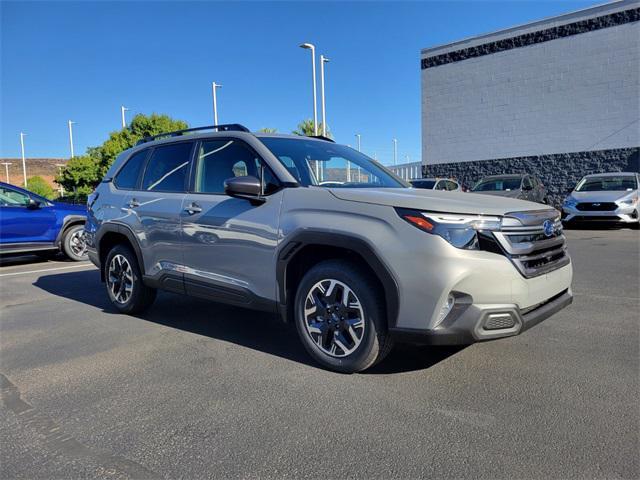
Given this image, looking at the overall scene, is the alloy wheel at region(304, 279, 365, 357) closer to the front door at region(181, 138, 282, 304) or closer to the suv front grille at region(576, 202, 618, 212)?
the front door at region(181, 138, 282, 304)

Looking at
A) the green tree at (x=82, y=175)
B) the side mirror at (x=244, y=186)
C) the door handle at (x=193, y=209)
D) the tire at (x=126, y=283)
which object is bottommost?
the tire at (x=126, y=283)

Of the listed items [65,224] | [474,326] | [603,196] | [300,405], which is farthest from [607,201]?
[65,224]

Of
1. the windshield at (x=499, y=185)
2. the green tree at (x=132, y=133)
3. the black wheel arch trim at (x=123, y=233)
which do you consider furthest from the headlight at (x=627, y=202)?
the green tree at (x=132, y=133)

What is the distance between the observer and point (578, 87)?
735 inches

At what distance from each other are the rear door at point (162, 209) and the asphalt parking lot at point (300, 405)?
645 millimetres

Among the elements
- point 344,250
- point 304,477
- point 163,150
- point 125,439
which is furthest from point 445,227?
point 163,150

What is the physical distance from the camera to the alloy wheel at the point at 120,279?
205 inches

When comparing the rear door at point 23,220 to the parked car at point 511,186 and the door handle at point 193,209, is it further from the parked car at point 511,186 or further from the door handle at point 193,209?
the parked car at point 511,186

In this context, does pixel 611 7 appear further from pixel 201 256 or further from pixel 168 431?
pixel 168 431

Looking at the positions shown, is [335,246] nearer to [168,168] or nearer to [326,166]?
[326,166]

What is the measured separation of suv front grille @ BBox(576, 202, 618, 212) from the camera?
1277 cm

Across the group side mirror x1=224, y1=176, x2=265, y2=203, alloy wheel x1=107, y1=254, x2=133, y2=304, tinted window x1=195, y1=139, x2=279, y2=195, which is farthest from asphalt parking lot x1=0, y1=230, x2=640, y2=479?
tinted window x1=195, y1=139, x2=279, y2=195

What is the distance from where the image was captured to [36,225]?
31.5 ft

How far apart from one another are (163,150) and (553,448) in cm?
428
